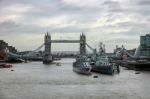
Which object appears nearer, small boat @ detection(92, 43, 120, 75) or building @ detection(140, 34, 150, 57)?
small boat @ detection(92, 43, 120, 75)

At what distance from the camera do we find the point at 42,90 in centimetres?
6544

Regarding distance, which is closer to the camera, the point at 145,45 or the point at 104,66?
the point at 104,66

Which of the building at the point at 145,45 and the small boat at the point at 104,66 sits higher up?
the building at the point at 145,45

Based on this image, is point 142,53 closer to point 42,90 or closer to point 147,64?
point 147,64

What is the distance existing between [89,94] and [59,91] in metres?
5.03

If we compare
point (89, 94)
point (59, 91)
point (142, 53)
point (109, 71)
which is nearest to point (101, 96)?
point (89, 94)

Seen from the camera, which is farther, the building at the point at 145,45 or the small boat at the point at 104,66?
the building at the point at 145,45

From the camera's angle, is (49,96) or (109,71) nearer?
(49,96)

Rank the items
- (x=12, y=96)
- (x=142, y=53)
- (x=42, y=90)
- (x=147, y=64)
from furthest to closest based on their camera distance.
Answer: (x=142, y=53), (x=147, y=64), (x=42, y=90), (x=12, y=96)

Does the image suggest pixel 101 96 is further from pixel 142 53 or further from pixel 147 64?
pixel 142 53

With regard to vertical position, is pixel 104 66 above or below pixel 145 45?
below

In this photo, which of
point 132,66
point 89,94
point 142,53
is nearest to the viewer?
point 89,94

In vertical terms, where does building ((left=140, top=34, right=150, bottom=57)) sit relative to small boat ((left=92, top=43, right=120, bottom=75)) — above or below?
above

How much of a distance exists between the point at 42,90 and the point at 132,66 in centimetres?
8281
